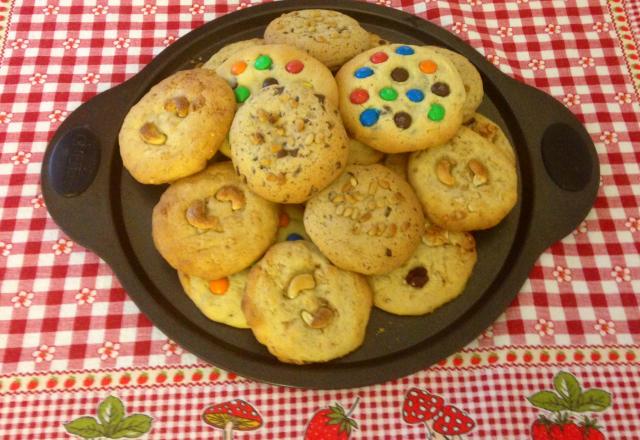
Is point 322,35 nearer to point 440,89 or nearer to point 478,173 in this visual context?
point 440,89

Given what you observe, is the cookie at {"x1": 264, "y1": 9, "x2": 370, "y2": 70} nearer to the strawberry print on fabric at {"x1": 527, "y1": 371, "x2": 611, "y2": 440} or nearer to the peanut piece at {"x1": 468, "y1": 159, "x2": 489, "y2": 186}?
the peanut piece at {"x1": 468, "y1": 159, "x2": 489, "y2": 186}

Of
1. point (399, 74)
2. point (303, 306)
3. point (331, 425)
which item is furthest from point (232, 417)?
point (399, 74)

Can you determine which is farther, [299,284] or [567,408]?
[567,408]

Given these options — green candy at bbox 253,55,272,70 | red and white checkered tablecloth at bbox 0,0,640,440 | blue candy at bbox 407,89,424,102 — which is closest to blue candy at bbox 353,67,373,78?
blue candy at bbox 407,89,424,102

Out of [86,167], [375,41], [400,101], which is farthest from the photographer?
[375,41]

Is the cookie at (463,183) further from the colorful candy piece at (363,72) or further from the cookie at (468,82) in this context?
the colorful candy piece at (363,72)

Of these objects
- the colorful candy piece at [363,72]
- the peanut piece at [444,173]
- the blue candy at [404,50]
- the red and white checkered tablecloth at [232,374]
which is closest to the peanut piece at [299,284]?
the red and white checkered tablecloth at [232,374]
